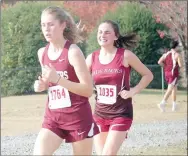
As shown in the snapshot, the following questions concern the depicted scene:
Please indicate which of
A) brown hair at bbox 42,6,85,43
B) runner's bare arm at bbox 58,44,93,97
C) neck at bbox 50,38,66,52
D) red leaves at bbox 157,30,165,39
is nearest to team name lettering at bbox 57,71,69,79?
runner's bare arm at bbox 58,44,93,97

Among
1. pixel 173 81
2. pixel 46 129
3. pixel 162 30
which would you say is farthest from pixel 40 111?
pixel 46 129

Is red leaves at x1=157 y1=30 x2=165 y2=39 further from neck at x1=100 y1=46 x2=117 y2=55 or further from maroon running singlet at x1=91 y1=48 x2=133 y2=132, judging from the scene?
maroon running singlet at x1=91 y1=48 x2=133 y2=132

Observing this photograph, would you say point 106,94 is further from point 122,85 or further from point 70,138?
point 70,138

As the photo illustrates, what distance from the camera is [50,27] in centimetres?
485

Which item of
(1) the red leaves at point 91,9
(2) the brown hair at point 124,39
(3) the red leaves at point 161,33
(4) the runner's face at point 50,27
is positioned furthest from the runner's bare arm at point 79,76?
(1) the red leaves at point 91,9

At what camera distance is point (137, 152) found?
853 cm

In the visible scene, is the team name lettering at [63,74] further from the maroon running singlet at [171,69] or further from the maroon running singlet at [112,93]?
the maroon running singlet at [171,69]

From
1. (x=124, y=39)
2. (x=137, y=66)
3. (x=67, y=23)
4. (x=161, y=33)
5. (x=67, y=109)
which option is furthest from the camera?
(x=161, y=33)

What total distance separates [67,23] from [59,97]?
674mm

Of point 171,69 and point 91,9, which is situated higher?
point 91,9

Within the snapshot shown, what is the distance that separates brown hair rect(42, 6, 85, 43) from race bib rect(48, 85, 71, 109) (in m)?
0.49

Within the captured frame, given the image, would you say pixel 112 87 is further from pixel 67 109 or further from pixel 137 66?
pixel 67 109

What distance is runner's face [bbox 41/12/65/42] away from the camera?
4844mm

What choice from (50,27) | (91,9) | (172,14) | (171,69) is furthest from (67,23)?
(91,9)
